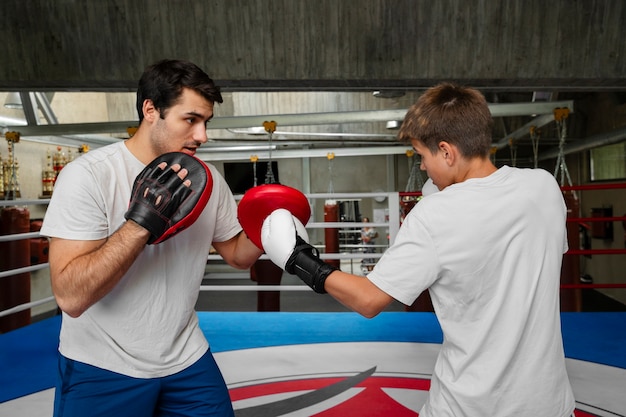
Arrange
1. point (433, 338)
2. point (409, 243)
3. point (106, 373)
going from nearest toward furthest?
1. point (409, 243)
2. point (106, 373)
3. point (433, 338)

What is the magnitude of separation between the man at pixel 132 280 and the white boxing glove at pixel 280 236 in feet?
0.73

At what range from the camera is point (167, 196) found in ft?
3.97

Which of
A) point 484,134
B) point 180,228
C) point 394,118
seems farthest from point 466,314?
point 394,118

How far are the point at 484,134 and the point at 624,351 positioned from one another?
2.36 meters

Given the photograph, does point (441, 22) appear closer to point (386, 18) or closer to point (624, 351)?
point (386, 18)

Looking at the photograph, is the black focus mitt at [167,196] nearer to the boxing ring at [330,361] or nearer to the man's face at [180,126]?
the man's face at [180,126]

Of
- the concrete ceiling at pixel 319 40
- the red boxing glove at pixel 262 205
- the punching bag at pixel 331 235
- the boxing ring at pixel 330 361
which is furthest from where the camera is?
the punching bag at pixel 331 235

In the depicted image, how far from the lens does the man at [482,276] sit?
111cm

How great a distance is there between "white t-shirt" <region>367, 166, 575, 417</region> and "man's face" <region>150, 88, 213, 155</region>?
665 mm

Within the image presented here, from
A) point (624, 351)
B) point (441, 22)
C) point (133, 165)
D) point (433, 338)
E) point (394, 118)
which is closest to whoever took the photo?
point (133, 165)

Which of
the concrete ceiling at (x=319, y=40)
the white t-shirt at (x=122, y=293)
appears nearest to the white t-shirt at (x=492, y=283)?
the white t-shirt at (x=122, y=293)

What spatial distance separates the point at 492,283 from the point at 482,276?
1.1 inches

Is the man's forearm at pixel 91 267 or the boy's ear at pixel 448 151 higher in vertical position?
the boy's ear at pixel 448 151

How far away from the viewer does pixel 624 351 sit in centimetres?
285
